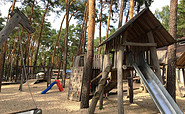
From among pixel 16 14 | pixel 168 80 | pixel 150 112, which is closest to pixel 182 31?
pixel 168 80

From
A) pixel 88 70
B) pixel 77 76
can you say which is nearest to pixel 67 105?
pixel 77 76

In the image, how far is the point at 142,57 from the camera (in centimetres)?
577

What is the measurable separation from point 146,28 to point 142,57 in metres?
1.28

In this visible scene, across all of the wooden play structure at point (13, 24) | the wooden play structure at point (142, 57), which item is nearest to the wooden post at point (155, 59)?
the wooden play structure at point (142, 57)

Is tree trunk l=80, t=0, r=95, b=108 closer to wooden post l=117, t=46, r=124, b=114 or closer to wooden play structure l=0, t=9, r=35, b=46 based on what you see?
wooden post l=117, t=46, r=124, b=114

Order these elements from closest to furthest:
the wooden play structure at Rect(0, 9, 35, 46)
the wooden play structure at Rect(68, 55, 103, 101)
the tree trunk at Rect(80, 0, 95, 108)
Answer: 1. the wooden play structure at Rect(0, 9, 35, 46)
2. the tree trunk at Rect(80, 0, 95, 108)
3. the wooden play structure at Rect(68, 55, 103, 101)

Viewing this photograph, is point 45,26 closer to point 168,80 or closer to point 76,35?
point 76,35

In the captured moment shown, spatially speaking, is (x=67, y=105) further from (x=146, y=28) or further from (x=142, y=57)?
(x=146, y=28)

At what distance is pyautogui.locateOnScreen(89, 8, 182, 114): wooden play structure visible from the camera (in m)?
3.90

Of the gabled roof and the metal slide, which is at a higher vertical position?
the gabled roof

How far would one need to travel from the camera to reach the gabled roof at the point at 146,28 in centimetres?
462

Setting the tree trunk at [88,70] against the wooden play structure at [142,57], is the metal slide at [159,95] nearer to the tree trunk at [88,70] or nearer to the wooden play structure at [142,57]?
the wooden play structure at [142,57]

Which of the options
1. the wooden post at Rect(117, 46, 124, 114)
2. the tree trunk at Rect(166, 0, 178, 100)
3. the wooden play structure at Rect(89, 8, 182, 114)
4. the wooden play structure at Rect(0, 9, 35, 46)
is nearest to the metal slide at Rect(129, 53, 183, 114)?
the wooden play structure at Rect(89, 8, 182, 114)

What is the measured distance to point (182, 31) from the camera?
20.3m
